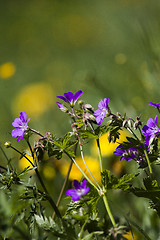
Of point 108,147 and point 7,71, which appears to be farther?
point 7,71

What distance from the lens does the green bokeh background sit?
1733 mm

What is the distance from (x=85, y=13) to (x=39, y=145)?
12.2 ft

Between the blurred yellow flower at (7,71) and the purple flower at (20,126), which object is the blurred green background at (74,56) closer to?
the blurred yellow flower at (7,71)

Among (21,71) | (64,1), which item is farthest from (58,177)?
(64,1)

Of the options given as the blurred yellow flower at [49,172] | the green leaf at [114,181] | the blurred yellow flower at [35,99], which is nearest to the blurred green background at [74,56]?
the blurred yellow flower at [35,99]

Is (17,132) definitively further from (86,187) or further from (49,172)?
(49,172)

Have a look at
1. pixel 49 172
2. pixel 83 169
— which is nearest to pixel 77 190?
pixel 49 172

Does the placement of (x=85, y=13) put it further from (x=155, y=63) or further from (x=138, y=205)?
(x=138, y=205)

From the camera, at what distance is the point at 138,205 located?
116 cm

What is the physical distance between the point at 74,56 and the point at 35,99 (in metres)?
0.83

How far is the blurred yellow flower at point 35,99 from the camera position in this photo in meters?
2.36

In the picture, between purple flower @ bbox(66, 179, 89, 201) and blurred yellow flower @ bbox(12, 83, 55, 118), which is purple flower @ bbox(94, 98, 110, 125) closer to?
purple flower @ bbox(66, 179, 89, 201)

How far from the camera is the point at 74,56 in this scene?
3229mm

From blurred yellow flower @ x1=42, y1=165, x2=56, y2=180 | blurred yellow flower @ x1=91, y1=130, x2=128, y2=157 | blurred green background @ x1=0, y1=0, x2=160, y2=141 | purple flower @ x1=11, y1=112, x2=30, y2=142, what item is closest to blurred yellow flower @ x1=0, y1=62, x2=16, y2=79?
blurred green background @ x1=0, y1=0, x2=160, y2=141
